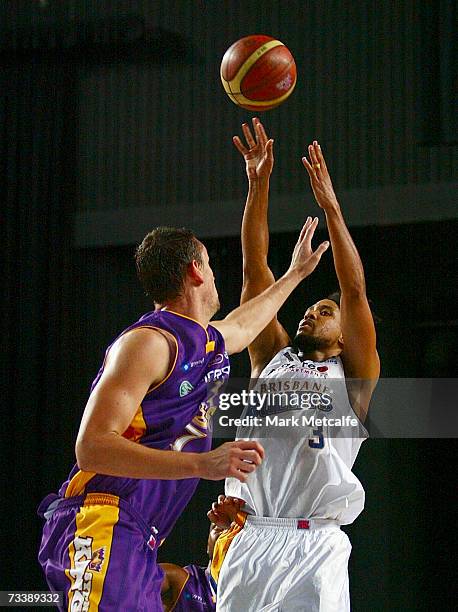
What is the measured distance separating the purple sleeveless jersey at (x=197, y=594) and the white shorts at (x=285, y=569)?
67mm

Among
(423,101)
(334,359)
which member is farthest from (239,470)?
(423,101)

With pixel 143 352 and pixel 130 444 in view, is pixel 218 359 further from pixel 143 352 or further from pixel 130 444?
pixel 130 444

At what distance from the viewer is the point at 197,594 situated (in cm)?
321

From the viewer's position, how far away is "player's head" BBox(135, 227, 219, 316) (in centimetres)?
248

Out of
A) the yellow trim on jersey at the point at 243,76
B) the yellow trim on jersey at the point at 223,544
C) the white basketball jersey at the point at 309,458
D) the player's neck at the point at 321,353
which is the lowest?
the yellow trim on jersey at the point at 223,544

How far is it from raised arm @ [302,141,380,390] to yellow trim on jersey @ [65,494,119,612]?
1.33 m

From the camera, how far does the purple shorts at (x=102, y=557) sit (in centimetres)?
221

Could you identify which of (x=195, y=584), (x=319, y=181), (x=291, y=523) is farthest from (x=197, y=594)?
(x=319, y=181)

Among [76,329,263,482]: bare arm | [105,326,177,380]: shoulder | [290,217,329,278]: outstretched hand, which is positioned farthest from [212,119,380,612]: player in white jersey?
[76,329,263,482]: bare arm

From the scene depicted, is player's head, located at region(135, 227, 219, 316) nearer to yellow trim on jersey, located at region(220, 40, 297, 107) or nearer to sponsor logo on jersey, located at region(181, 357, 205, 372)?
sponsor logo on jersey, located at region(181, 357, 205, 372)

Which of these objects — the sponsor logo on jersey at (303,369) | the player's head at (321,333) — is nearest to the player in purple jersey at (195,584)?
the sponsor logo on jersey at (303,369)

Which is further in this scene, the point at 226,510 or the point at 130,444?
the point at 226,510

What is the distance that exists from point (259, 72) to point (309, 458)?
1.40 m

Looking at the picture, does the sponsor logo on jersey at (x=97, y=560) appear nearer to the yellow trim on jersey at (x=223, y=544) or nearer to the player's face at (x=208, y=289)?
the player's face at (x=208, y=289)
